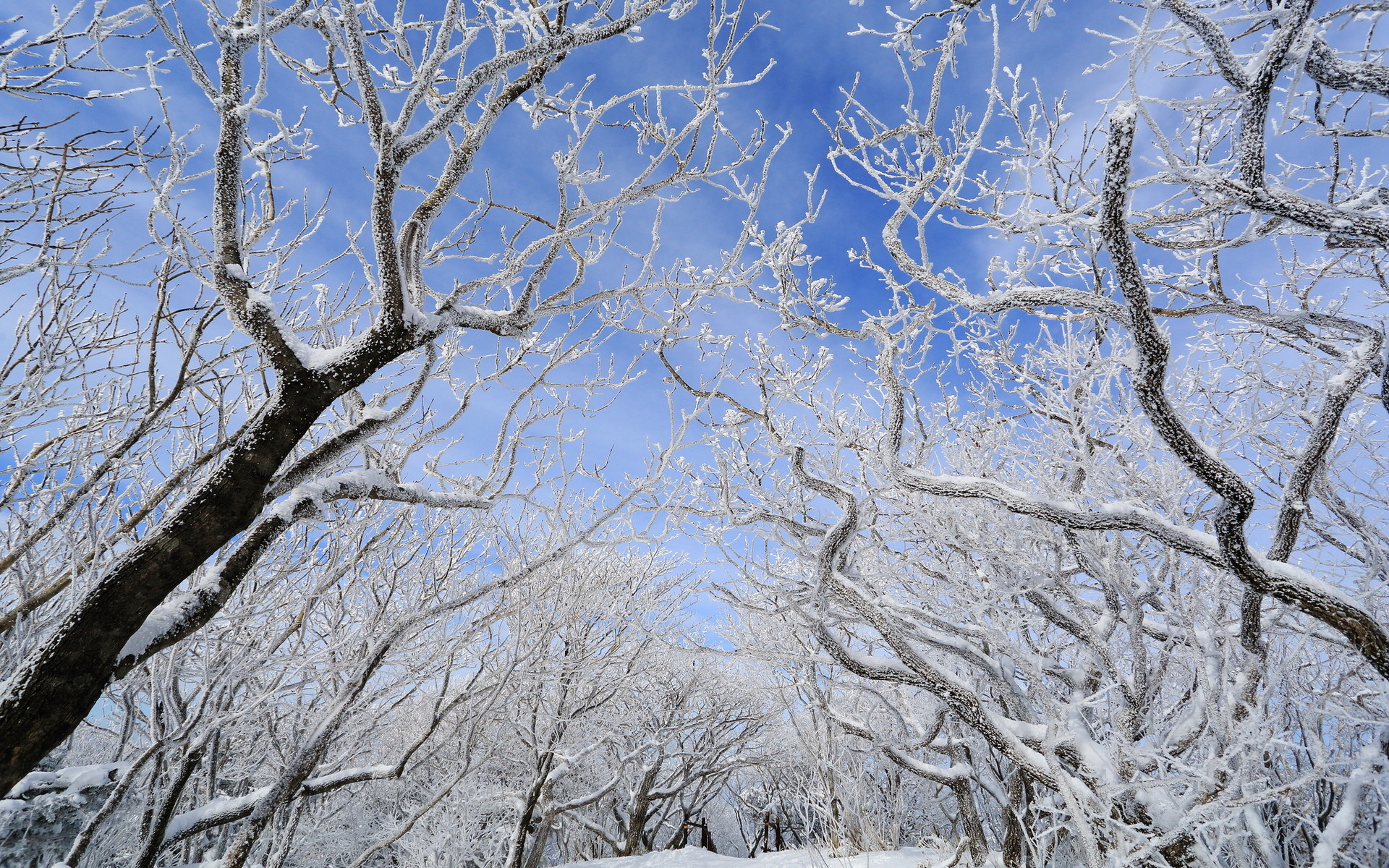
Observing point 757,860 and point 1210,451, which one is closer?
point 1210,451

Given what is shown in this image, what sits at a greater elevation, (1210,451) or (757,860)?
(1210,451)

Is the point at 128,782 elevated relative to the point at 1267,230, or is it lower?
lower

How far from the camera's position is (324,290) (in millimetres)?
4770

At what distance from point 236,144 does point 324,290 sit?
211cm

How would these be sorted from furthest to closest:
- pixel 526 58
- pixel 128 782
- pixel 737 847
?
pixel 737 847, pixel 128 782, pixel 526 58

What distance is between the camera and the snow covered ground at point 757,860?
802 cm

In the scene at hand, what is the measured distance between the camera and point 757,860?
1089 centimetres

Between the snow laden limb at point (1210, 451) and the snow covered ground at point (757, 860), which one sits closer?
the snow laden limb at point (1210, 451)

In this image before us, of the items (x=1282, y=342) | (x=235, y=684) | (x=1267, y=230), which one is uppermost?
(x=1282, y=342)

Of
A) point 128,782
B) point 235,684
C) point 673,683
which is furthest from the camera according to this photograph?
point 673,683

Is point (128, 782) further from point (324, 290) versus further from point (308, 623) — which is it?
point (324, 290)

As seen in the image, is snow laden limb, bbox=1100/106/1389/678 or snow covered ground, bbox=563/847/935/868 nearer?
snow laden limb, bbox=1100/106/1389/678

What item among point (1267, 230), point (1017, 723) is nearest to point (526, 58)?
point (1267, 230)

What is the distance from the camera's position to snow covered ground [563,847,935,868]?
8.02m
